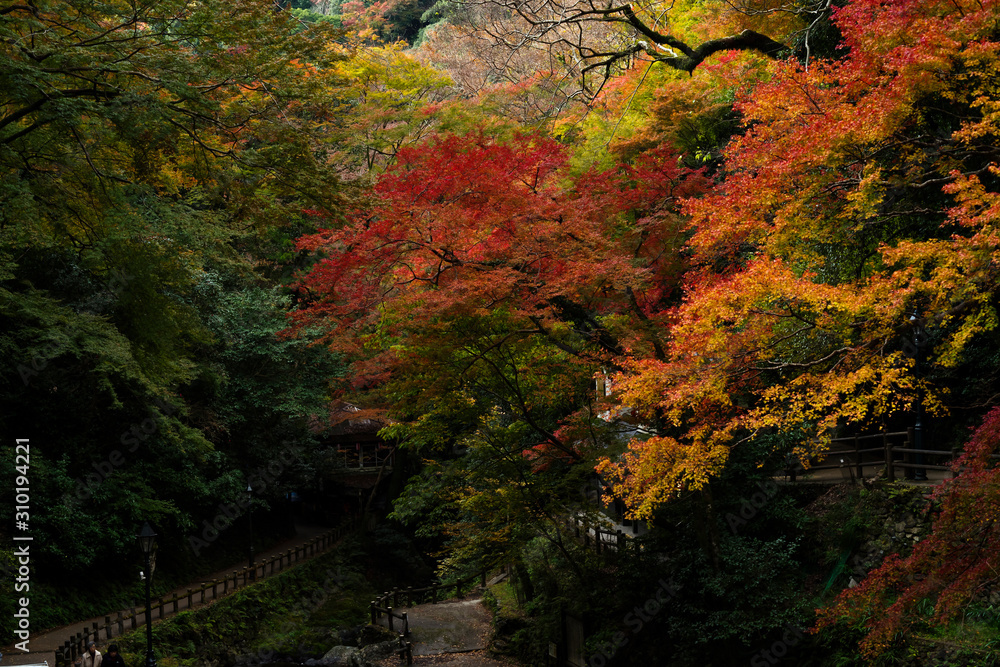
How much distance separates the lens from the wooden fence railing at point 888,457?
1113cm

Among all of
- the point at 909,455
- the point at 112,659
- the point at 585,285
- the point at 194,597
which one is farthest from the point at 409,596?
the point at 909,455

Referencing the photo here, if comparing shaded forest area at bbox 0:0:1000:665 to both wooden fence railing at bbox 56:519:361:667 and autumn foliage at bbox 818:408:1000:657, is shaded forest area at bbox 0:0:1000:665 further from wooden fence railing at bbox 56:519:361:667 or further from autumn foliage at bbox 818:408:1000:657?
wooden fence railing at bbox 56:519:361:667

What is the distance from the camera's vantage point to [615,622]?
12.6 m

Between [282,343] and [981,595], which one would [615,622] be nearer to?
[981,595]

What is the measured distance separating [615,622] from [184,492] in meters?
13.3

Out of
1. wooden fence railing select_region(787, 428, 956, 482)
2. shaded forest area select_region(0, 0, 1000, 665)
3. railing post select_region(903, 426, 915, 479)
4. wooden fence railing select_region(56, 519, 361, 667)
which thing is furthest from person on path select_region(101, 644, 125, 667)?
railing post select_region(903, 426, 915, 479)

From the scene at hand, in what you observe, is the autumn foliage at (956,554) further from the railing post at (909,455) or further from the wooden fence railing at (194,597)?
the wooden fence railing at (194,597)

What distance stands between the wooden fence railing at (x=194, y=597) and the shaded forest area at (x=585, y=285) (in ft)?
3.30

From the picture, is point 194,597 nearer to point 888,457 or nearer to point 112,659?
point 112,659

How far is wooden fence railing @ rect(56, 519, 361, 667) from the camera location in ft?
44.7

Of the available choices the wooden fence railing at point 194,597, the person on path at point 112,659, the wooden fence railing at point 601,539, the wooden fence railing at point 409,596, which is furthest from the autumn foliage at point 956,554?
the wooden fence railing at point 194,597

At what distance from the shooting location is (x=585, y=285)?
432 inches

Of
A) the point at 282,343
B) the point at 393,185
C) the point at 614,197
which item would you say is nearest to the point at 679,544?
the point at 614,197

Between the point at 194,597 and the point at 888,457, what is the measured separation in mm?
16887
